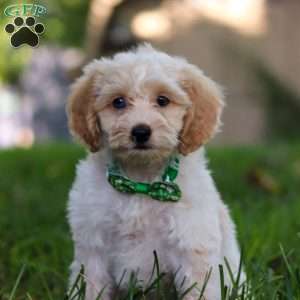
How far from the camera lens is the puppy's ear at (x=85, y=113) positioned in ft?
12.9

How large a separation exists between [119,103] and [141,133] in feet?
0.86

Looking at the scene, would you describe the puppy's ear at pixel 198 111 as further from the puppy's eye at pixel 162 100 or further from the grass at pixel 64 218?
the grass at pixel 64 218

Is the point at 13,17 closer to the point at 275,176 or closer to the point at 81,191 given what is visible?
the point at 81,191

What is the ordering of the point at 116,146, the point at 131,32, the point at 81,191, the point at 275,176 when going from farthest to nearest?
the point at 131,32, the point at 275,176, the point at 81,191, the point at 116,146

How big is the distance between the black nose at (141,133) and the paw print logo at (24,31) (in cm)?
87

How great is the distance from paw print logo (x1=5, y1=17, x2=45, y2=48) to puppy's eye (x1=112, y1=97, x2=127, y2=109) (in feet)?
2.02

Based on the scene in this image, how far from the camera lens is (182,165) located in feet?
13.2

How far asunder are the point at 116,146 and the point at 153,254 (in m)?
0.57

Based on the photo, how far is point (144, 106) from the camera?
3.77 metres

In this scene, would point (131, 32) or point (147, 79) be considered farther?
point (131, 32)

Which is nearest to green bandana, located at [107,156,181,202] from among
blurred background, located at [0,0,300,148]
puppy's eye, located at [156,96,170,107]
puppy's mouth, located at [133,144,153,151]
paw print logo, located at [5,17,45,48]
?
puppy's mouth, located at [133,144,153,151]

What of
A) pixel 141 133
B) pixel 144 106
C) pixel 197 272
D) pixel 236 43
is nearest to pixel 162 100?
pixel 144 106

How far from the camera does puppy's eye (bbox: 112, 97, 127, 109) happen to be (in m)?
3.81

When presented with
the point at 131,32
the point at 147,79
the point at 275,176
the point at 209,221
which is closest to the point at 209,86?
the point at 147,79
